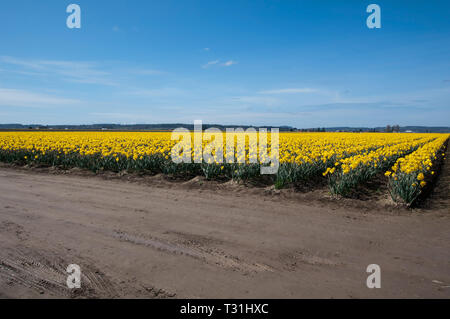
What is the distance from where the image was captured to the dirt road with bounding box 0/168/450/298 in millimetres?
3824

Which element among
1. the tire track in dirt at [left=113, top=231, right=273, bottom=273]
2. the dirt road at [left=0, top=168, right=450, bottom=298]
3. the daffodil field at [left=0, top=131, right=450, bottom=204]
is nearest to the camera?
the dirt road at [left=0, top=168, right=450, bottom=298]

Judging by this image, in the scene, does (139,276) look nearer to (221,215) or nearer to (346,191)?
(221,215)

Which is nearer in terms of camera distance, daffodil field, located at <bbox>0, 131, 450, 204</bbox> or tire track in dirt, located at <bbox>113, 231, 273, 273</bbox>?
tire track in dirt, located at <bbox>113, 231, 273, 273</bbox>

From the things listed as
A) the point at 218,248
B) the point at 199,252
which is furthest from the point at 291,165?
the point at 199,252

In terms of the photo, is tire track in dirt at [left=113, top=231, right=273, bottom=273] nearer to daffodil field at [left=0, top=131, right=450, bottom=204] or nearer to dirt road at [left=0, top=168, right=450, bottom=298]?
dirt road at [left=0, top=168, right=450, bottom=298]

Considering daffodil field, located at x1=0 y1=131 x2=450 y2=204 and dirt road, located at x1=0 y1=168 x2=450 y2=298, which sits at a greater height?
daffodil field, located at x1=0 y1=131 x2=450 y2=204

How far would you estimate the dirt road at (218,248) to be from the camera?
382cm

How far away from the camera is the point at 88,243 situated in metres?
5.26

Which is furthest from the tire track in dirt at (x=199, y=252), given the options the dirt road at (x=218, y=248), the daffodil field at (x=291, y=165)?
the daffodil field at (x=291, y=165)

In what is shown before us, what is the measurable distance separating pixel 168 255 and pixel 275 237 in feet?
6.93

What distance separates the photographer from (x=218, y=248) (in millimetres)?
5066

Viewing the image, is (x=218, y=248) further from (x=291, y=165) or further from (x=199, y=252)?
(x=291, y=165)

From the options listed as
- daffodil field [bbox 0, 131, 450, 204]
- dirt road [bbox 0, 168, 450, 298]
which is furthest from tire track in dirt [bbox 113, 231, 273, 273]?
daffodil field [bbox 0, 131, 450, 204]
